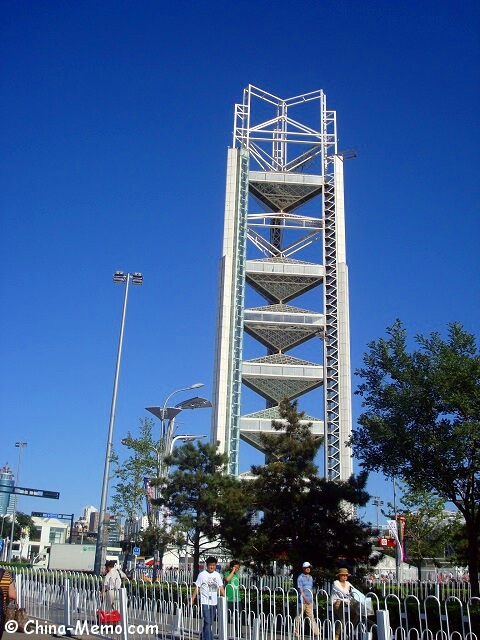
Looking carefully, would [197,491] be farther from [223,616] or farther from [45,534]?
[45,534]

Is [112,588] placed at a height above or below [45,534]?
below

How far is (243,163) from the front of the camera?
6519 centimetres

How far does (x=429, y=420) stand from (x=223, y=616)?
37.9 ft

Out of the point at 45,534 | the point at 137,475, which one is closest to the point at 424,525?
the point at 137,475

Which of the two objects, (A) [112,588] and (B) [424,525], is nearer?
(A) [112,588]

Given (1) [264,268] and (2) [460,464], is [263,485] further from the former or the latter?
(1) [264,268]

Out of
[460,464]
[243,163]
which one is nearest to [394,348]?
[460,464]

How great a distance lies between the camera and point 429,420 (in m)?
21.4

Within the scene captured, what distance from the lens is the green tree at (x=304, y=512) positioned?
870 inches

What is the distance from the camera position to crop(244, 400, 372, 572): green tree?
22.1m

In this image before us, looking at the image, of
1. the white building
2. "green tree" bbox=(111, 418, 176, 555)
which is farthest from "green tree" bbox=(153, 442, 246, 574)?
the white building

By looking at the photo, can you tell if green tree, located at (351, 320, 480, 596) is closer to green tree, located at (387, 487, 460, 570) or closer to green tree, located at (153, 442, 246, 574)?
green tree, located at (153, 442, 246, 574)

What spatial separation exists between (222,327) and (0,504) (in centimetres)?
5450

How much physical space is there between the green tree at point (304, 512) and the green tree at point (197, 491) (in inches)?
147
